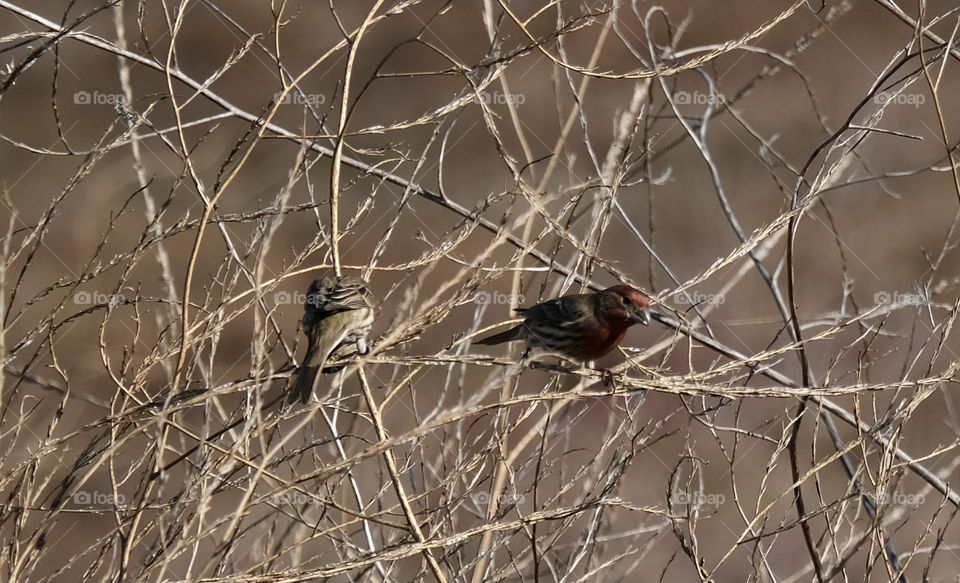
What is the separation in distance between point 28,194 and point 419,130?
662 cm

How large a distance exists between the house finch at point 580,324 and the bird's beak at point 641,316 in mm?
88

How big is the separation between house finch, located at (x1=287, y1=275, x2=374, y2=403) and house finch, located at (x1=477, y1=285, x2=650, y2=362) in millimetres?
680

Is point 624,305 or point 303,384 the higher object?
point 624,305

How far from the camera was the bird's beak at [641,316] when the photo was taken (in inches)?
212

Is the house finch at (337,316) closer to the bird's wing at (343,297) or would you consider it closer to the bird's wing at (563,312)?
the bird's wing at (343,297)

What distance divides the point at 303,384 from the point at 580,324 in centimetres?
177

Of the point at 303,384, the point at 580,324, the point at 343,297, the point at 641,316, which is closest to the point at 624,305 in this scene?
the point at 641,316

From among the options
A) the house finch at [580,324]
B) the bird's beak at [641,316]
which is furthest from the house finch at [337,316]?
the bird's beak at [641,316]

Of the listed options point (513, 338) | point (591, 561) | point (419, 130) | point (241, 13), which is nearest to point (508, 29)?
point (419, 130)

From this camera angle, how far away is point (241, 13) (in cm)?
1941

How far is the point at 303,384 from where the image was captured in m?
4.77

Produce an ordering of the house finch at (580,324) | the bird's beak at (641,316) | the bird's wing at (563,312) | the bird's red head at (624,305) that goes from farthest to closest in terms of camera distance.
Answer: the bird's wing at (563,312) → the house finch at (580,324) → the bird's red head at (624,305) → the bird's beak at (641,316)

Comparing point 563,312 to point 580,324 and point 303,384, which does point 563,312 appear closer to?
point 580,324

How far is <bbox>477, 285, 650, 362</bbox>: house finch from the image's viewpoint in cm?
568
